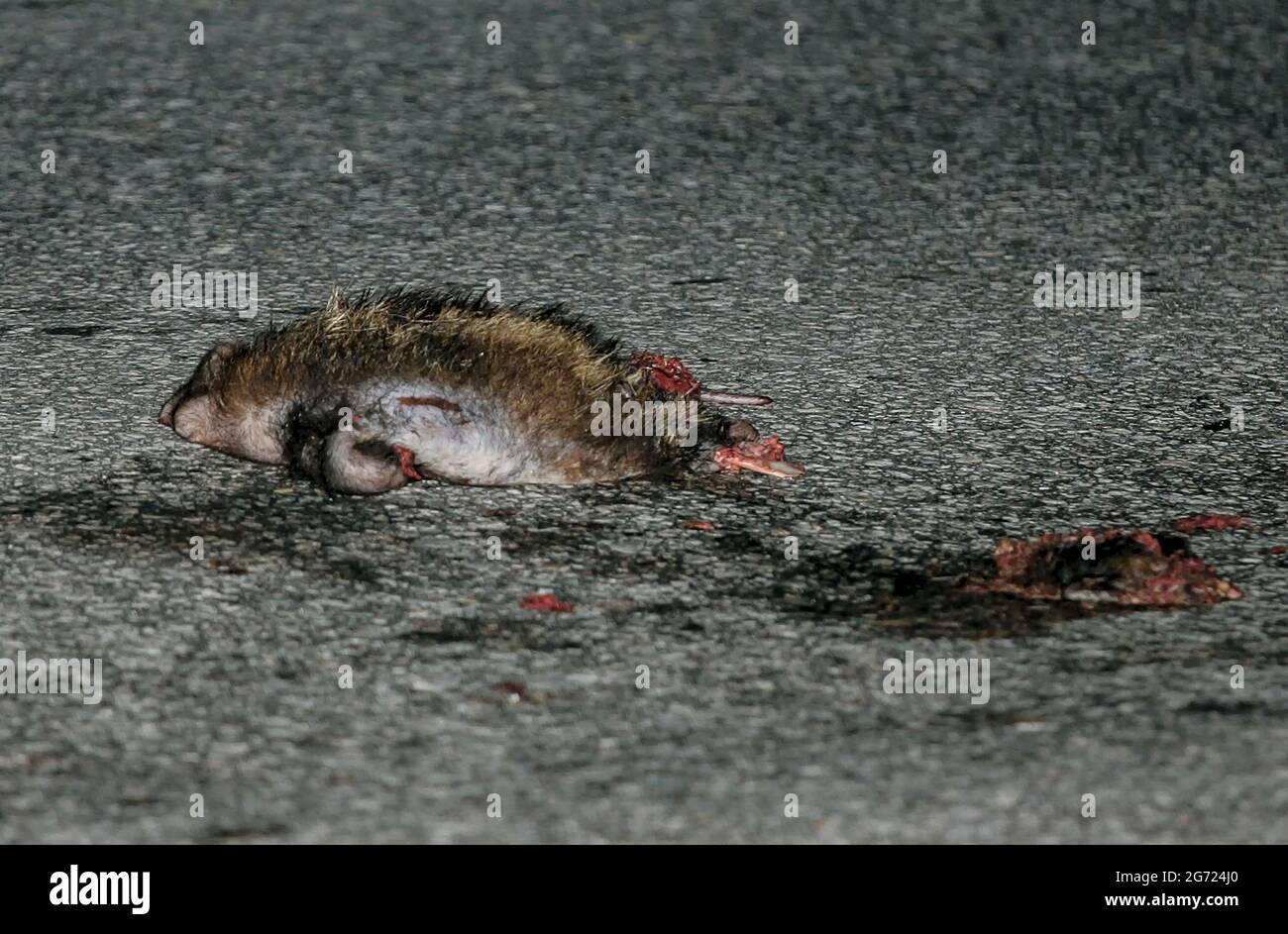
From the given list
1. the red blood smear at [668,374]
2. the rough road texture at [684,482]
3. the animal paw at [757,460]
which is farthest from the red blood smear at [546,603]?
the red blood smear at [668,374]

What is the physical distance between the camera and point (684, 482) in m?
5.07

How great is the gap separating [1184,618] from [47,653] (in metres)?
2.42

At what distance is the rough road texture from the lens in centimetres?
371

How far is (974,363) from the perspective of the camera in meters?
6.00

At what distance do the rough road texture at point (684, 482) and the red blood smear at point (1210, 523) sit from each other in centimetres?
6

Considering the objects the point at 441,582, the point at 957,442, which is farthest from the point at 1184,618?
the point at 441,582

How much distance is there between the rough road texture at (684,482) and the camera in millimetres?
3713

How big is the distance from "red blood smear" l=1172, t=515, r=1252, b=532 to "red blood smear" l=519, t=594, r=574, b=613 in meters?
1.52

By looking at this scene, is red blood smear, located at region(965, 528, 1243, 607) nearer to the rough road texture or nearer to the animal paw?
the rough road texture

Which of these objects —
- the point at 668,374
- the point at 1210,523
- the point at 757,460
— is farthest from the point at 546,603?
the point at 1210,523

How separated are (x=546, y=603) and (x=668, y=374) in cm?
131

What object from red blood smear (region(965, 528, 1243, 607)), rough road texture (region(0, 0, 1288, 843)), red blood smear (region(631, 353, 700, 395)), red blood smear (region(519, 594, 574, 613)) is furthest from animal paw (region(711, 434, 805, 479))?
red blood smear (region(519, 594, 574, 613))

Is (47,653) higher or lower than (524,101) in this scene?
lower

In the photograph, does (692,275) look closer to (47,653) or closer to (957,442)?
(957,442)
